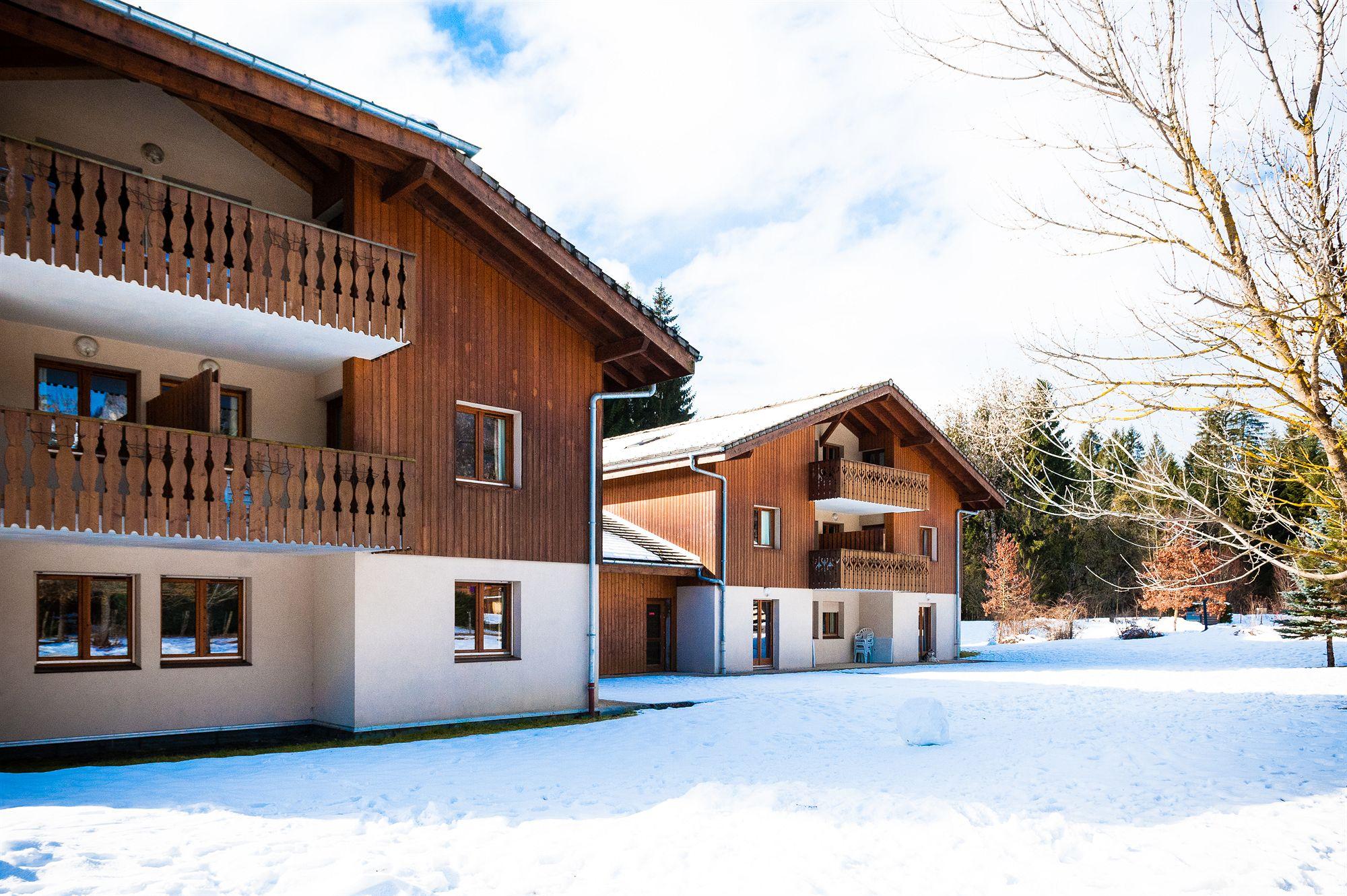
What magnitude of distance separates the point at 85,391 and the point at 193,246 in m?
2.41

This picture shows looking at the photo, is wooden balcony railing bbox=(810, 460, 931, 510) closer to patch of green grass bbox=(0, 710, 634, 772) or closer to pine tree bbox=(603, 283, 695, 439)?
patch of green grass bbox=(0, 710, 634, 772)

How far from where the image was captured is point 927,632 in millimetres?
31438

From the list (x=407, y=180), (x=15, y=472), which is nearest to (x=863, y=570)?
(x=407, y=180)

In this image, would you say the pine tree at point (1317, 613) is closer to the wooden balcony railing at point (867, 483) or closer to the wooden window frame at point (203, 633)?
the wooden balcony railing at point (867, 483)

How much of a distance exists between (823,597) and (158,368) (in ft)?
66.0

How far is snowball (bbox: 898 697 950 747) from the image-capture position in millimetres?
12680

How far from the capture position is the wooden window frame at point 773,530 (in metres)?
25.8

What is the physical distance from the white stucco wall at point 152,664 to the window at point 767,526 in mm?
14399

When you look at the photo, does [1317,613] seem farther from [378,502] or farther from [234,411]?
[234,411]

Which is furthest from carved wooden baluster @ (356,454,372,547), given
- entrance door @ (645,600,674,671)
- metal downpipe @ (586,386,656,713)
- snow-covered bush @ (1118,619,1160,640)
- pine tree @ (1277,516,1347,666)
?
snow-covered bush @ (1118,619,1160,640)

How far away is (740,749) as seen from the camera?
12250mm

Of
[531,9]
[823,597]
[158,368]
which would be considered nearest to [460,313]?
[158,368]

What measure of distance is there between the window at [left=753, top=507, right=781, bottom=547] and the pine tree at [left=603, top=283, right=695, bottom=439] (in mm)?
17628

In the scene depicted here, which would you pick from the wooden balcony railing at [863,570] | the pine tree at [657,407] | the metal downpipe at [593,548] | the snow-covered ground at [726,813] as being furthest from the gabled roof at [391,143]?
the pine tree at [657,407]
